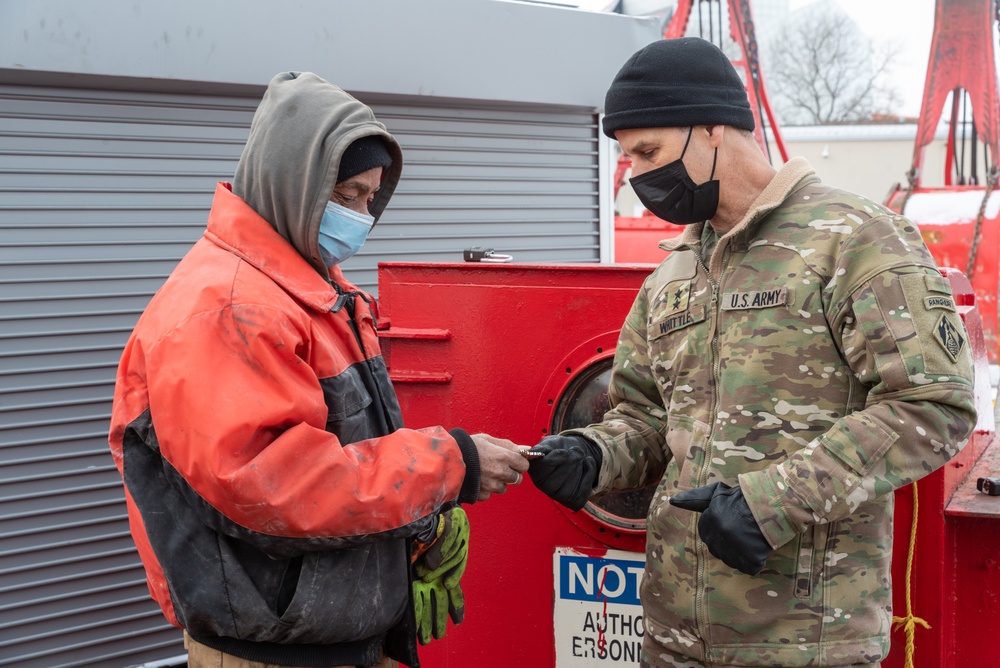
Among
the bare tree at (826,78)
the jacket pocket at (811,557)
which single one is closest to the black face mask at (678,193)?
the jacket pocket at (811,557)

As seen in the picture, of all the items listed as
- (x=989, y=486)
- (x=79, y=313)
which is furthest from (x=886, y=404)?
(x=79, y=313)

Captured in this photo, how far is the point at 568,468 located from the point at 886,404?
30.7 inches

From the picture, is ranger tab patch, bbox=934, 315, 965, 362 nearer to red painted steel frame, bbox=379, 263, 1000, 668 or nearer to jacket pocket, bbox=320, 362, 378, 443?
red painted steel frame, bbox=379, 263, 1000, 668

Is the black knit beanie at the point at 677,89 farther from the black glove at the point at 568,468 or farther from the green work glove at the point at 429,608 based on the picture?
the green work glove at the point at 429,608

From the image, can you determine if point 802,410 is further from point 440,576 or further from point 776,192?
point 440,576

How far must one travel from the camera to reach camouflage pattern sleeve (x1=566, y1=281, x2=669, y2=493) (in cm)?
248

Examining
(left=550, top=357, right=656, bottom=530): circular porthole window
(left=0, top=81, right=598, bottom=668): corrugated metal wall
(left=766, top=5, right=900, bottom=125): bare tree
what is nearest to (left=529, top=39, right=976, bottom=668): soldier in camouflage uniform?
(left=550, top=357, right=656, bottom=530): circular porthole window

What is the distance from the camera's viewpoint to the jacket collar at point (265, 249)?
203 centimetres

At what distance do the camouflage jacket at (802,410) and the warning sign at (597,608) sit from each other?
548mm

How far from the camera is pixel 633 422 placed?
254 centimetres

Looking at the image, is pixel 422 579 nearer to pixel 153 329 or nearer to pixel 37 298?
pixel 153 329

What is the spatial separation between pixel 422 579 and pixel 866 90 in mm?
49240

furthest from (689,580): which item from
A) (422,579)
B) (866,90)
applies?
(866,90)

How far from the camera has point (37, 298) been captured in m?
4.42
